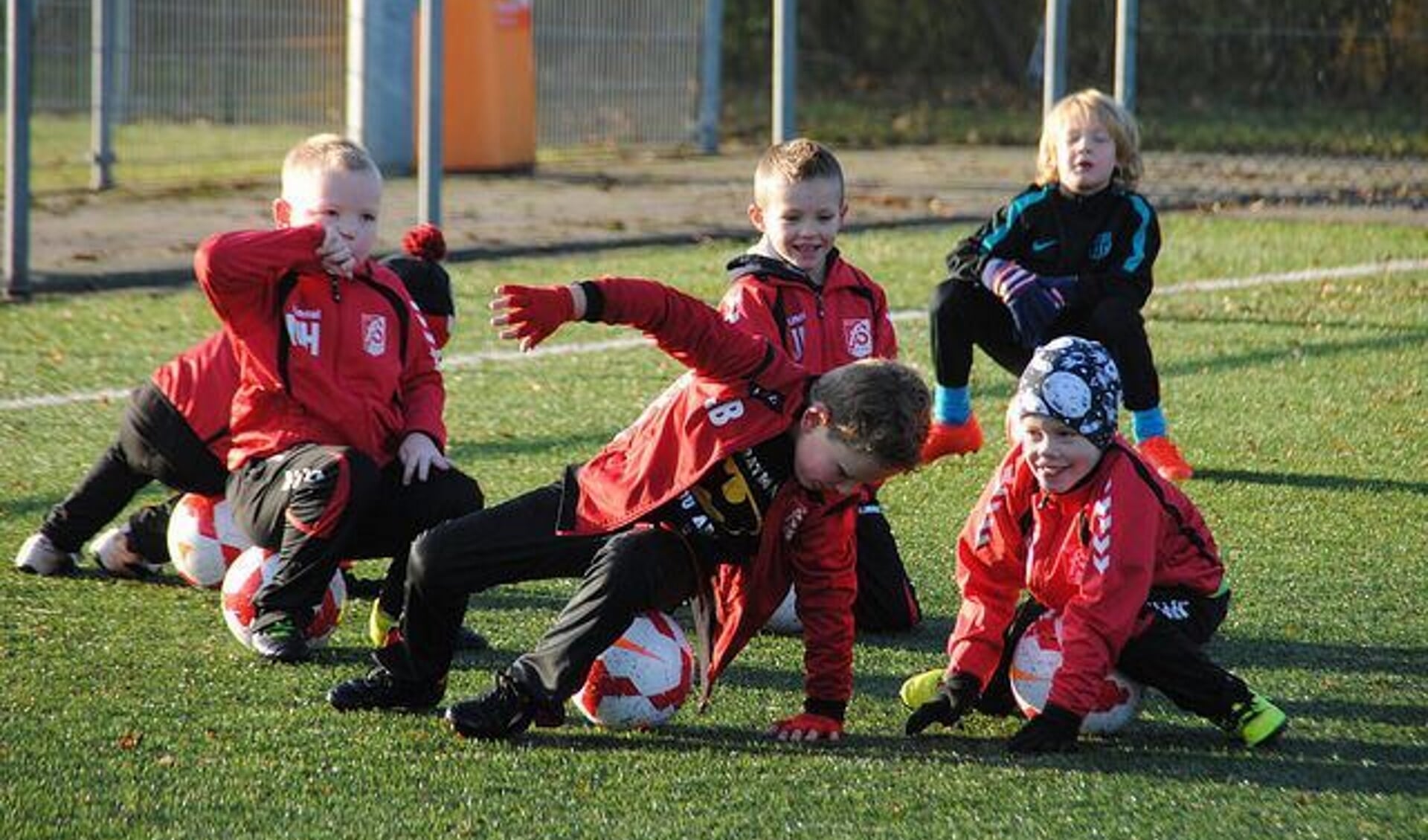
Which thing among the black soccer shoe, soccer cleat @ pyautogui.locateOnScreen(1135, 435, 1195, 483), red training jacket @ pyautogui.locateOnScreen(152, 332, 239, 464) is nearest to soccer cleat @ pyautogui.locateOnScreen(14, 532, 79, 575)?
red training jacket @ pyautogui.locateOnScreen(152, 332, 239, 464)

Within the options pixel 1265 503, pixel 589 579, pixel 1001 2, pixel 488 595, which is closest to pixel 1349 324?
pixel 1265 503

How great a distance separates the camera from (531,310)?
4.50 meters

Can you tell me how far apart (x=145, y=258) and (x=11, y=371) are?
3.02m

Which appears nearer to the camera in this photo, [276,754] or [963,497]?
[276,754]

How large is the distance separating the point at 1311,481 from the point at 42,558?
3919 millimetres

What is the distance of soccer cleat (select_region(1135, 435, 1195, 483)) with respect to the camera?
24.8ft

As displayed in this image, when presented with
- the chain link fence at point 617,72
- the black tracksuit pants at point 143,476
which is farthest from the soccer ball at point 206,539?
the chain link fence at point 617,72

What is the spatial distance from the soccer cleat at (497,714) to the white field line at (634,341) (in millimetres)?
3607

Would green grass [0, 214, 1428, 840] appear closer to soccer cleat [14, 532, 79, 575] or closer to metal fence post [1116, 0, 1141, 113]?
soccer cleat [14, 532, 79, 575]

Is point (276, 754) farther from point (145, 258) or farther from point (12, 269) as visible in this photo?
point (145, 258)

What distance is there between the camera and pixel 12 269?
10547 mm

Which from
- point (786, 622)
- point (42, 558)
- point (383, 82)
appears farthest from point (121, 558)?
point (383, 82)

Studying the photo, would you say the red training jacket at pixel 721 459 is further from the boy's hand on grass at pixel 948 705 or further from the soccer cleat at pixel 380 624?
the soccer cleat at pixel 380 624

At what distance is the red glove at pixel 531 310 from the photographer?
449cm
